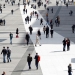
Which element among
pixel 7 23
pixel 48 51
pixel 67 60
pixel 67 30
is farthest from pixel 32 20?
pixel 67 60

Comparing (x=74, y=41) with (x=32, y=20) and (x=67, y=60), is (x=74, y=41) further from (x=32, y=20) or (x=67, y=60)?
(x=32, y=20)

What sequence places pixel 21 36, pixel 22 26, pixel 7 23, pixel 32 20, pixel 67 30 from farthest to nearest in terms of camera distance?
1. pixel 32 20
2. pixel 7 23
3. pixel 22 26
4. pixel 67 30
5. pixel 21 36

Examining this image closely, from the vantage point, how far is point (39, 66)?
79.5 ft

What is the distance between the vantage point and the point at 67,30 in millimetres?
44250

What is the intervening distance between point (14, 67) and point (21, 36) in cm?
1500

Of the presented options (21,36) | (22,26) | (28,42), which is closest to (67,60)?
(28,42)

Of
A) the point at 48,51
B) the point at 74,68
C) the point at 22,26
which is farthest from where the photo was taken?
the point at 22,26

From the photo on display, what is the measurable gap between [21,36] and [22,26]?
9.69m

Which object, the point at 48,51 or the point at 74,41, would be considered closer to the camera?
the point at 48,51

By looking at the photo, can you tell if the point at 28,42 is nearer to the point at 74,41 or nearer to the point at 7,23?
the point at 74,41

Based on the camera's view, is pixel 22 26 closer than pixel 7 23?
Yes

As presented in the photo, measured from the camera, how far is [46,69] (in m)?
23.4

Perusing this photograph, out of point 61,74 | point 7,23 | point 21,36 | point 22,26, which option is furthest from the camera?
point 7,23

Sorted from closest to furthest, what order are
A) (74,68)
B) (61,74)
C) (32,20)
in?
(61,74) → (74,68) → (32,20)
